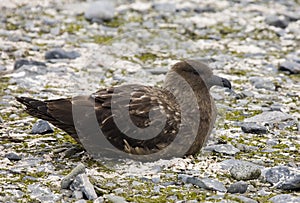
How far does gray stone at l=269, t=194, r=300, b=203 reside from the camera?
16.1 ft

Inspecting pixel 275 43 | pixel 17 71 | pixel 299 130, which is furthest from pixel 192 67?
pixel 275 43

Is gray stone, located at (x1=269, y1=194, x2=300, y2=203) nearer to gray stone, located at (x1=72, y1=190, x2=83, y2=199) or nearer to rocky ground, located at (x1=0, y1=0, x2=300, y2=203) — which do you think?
rocky ground, located at (x1=0, y1=0, x2=300, y2=203)

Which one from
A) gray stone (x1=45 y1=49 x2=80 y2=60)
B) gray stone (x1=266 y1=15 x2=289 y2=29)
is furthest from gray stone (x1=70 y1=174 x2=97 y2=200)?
gray stone (x1=266 y1=15 x2=289 y2=29)

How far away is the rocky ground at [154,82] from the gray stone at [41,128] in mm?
11

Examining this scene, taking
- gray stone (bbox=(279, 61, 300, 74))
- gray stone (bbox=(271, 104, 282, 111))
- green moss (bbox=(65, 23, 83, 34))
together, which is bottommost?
gray stone (bbox=(271, 104, 282, 111))

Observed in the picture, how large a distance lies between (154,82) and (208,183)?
126 inches

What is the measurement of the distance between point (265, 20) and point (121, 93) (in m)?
5.45

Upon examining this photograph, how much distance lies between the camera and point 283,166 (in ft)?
17.9

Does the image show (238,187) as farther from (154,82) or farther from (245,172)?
(154,82)

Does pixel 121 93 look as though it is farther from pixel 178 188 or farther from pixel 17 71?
pixel 17 71

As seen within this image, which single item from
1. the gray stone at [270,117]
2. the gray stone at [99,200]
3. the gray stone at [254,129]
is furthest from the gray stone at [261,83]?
the gray stone at [99,200]

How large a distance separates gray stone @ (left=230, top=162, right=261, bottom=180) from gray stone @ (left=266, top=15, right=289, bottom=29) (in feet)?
18.2

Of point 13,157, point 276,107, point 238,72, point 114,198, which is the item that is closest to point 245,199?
point 114,198

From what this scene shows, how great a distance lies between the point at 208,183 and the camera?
17.3 ft
